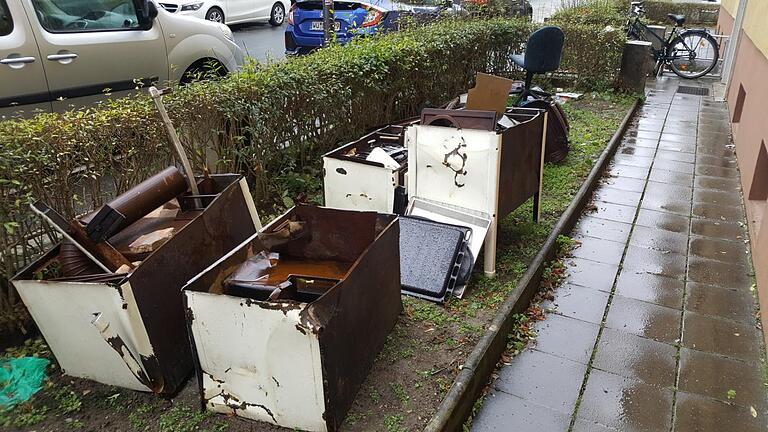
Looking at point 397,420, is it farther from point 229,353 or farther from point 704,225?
point 704,225

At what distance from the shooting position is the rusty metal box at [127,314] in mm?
2451

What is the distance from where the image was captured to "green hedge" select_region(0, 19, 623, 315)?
3020 millimetres

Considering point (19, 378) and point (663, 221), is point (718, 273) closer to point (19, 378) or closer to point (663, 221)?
point (663, 221)

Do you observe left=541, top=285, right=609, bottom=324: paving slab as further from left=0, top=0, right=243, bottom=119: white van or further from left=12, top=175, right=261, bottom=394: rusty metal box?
left=0, top=0, right=243, bottom=119: white van

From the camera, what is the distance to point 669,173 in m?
6.23

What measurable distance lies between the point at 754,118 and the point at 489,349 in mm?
4715

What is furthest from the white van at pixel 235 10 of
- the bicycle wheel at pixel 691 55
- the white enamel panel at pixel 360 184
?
the bicycle wheel at pixel 691 55

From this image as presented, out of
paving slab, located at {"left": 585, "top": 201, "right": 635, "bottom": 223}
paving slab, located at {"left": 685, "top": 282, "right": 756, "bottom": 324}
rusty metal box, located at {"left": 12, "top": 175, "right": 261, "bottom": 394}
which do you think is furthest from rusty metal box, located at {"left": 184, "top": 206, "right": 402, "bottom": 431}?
paving slab, located at {"left": 585, "top": 201, "right": 635, "bottom": 223}

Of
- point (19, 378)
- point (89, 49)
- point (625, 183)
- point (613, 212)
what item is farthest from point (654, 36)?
point (19, 378)

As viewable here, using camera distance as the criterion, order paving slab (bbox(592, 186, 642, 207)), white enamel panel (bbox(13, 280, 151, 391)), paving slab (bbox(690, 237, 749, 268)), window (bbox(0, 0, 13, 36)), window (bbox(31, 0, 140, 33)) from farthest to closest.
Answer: paving slab (bbox(592, 186, 642, 207)) < window (bbox(31, 0, 140, 33)) < window (bbox(0, 0, 13, 36)) < paving slab (bbox(690, 237, 749, 268)) < white enamel panel (bbox(13, 280, 151, 391))

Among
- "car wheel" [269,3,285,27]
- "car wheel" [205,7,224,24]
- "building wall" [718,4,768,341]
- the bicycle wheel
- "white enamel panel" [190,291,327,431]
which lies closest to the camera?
"white enamel panel" [190,291,327,431]

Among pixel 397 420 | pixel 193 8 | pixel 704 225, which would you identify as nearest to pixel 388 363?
pixel 397 420

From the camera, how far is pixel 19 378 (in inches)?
110

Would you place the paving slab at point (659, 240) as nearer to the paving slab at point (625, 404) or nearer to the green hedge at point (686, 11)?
the paving slab at point (625, 404)
